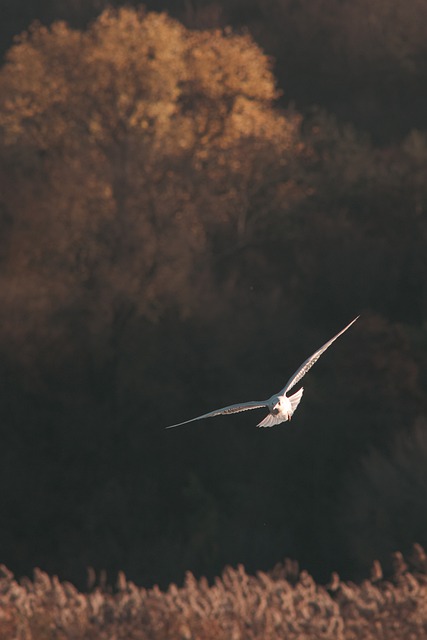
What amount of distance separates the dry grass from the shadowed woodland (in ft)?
46.4

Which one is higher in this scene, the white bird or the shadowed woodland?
the shadowed woodland

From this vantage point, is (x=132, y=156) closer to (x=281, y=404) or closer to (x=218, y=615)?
(x=218, y=615)

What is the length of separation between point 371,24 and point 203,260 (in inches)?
853

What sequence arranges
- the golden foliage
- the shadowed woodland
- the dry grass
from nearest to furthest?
the dry grass → the shadowed woodland → the golden foliage

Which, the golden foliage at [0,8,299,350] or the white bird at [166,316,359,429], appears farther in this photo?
the golden foliage at [0,8,299,350]

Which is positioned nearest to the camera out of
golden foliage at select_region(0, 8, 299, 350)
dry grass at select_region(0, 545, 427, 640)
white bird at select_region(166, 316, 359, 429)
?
white bird at select_region(166, 316, 359, 429)

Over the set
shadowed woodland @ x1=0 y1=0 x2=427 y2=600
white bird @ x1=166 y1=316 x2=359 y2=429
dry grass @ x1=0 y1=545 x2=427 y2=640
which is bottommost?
dry grass @ x1=0 y1=545 x2=427 y2=640

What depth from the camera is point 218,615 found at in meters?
15.7

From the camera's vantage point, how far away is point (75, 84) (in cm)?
4756

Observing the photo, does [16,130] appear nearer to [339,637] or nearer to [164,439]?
[164,439]

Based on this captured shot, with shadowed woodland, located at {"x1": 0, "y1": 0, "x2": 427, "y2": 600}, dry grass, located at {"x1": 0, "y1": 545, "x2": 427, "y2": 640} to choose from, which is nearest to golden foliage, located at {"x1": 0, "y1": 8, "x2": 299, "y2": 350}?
shadowed woodland, located at {"x1": 0, "y1": 0, "x2": 427, "y2": 600}

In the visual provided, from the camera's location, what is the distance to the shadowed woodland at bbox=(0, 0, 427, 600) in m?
35.7

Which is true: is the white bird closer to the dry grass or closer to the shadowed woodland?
the dry grass

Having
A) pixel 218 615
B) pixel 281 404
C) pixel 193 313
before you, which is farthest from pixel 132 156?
pixel 281 404
